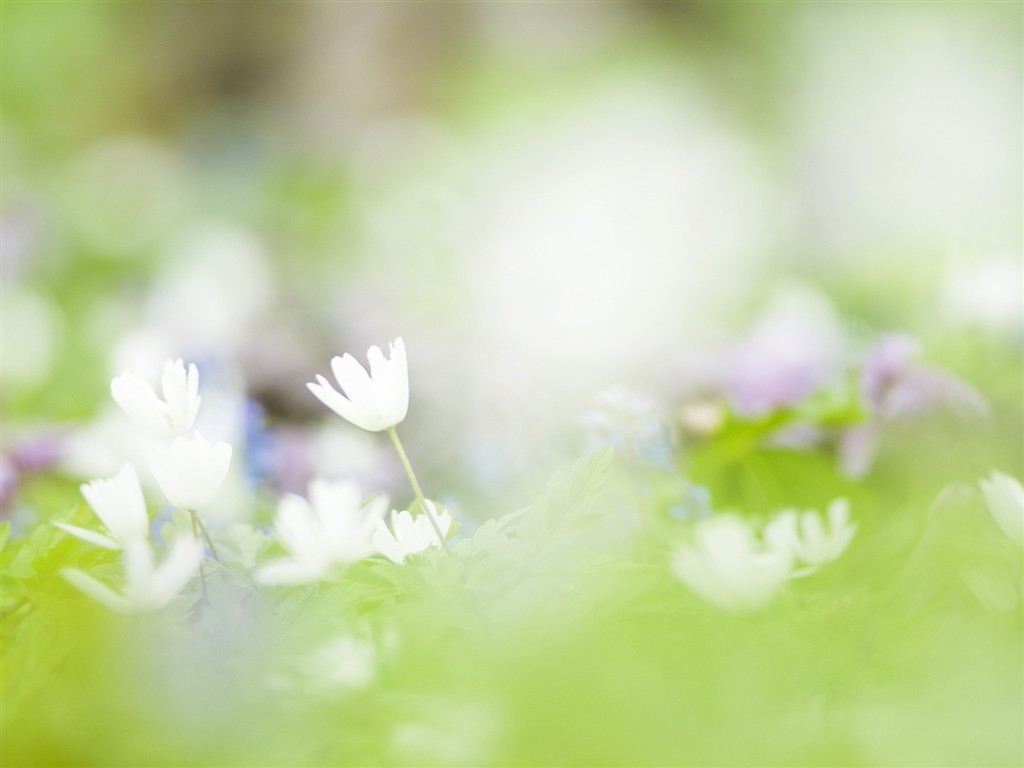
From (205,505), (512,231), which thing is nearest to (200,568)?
(205,505)

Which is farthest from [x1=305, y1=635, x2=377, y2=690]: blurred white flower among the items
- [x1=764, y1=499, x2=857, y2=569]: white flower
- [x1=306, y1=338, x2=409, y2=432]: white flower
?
[x1=764, y1=499, x2=857, y2=569]: white flower

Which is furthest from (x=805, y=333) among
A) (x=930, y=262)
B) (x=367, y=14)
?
(x=367, y=14)

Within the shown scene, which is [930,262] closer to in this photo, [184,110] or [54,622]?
[54,622]

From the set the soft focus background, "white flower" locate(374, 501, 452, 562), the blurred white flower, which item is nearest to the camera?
the blurred white flower

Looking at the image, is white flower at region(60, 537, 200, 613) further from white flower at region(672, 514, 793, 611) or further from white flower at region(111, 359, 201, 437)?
white flower at region(672, 514, 793, 611)

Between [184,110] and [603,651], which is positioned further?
[184,110]

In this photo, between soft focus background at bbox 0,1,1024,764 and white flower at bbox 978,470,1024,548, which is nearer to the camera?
white flower at bbox 978,470,1024,548

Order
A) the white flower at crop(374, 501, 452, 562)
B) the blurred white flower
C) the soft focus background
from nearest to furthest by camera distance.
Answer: the blurred white flower < the white flower at crop(374, 501, 452, 562) < the soft focus background
